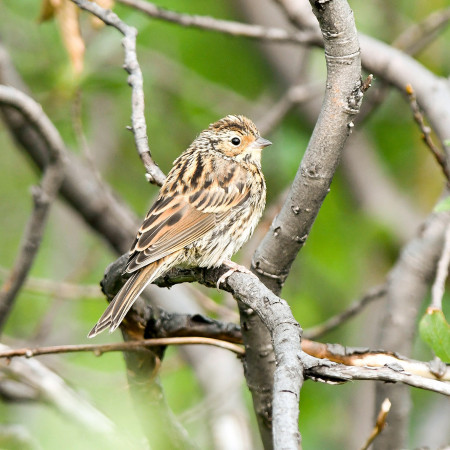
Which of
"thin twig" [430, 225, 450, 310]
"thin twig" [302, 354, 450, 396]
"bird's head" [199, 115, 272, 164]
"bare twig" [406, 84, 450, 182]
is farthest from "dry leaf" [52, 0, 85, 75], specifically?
"thin twig" [302, 354, 450, 396]

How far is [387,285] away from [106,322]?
6.23 ft

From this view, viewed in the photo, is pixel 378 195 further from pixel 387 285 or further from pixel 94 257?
pixel 94 257

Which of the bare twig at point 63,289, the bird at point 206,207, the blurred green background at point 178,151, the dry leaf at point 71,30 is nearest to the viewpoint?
the bird at point 206,207

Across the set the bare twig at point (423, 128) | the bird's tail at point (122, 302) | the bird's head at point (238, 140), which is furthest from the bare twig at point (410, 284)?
the bird's tail at point (122, 302)

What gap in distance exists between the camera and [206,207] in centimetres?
430

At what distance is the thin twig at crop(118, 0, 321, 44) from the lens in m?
4.60

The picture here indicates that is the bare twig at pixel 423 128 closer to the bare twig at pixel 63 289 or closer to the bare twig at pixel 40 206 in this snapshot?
the bare twig at pixel 40 206

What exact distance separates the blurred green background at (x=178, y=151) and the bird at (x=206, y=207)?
1.04 m

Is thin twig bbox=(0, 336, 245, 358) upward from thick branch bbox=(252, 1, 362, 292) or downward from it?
downward

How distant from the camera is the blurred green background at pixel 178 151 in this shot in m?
5.68

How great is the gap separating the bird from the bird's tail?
11 mm

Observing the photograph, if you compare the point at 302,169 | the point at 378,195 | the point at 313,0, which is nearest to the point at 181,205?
the point at 302,169

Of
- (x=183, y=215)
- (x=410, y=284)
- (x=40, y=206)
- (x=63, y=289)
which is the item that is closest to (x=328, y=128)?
(x=183, y=215)

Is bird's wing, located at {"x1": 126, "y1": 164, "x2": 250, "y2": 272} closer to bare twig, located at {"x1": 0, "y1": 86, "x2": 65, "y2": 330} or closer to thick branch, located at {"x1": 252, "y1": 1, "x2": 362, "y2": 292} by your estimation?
bare twig, located at {"x1": 0, "y1": 86, "x2": 65, "y2": 330}
